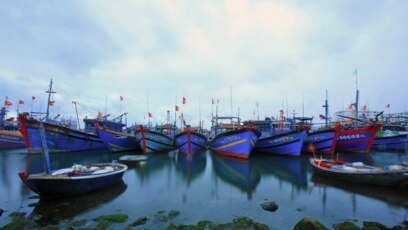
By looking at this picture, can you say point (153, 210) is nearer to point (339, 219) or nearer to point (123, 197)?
point (123, 197)

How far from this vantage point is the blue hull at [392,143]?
22958mm

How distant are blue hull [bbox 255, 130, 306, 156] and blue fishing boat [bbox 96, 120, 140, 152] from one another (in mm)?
14199

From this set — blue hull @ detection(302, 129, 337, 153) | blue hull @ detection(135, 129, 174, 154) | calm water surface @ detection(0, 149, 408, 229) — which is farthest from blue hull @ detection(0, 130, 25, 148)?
blue hull @ detection(302, 129, 337, 153)

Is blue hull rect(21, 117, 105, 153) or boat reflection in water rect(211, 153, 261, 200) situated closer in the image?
boat reflection in water rect(211, 153, 261, 200)

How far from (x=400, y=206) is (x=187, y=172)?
970 centimetres

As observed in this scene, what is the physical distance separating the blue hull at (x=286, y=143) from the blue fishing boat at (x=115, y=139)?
46.6 feet

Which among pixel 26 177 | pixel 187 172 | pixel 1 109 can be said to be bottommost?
pixel 187 172

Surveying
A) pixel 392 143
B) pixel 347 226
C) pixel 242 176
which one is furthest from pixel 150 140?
Result: pixel 392 143

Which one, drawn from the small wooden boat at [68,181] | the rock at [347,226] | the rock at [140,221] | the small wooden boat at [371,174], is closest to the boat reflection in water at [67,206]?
the small wooden boat at [68,181]

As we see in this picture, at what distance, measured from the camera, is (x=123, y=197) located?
831cm

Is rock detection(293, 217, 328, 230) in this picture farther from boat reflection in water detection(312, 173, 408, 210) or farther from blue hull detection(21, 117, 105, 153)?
blue hull detection(21, 117, 105, 153)

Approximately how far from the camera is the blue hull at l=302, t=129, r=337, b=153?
18.7m

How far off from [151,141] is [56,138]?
351 inches

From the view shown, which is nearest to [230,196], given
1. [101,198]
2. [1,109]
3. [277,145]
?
[101,198]
